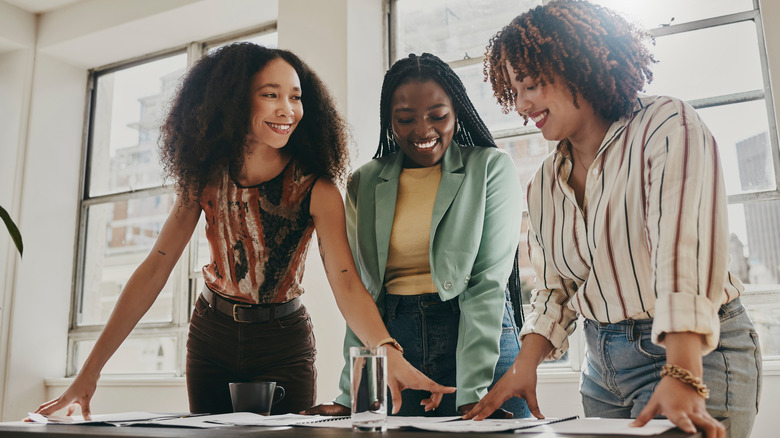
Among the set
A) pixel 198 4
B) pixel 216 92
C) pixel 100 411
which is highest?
pixel 198 4

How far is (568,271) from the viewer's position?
A: 120 cm

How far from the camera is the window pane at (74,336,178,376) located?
11.3 ft

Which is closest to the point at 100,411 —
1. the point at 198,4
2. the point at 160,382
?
the point at 160,382

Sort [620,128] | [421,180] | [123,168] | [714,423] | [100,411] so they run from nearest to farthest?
[714,423] → [620,128] → [421,180] → [100,411] → [123,168]

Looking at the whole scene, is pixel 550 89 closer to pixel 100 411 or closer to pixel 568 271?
pixel 568 271

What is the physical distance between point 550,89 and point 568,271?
323 millimetres

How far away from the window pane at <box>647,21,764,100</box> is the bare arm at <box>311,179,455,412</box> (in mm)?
1498

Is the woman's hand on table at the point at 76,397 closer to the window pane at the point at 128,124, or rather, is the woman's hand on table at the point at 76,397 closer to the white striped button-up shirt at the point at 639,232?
the white striped button-up shirt at the point at 639,232

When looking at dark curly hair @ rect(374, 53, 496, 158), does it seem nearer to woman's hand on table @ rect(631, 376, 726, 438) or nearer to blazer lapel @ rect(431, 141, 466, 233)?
blazer lapel @ rect(431, 141, 466, 233)

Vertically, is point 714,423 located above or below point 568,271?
below

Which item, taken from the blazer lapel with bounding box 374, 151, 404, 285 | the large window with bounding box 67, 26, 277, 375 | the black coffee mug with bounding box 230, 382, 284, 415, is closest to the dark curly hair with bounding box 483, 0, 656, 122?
the blazer lapel with bounding box 374, 151, 404, 285

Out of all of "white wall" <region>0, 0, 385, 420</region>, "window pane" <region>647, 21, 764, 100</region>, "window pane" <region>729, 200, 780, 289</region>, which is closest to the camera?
"window pane" <region>729, 200, 780, 289</region>

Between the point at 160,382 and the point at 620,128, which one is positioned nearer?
the point at 620,128

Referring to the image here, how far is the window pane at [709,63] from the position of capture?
7.82 ft
